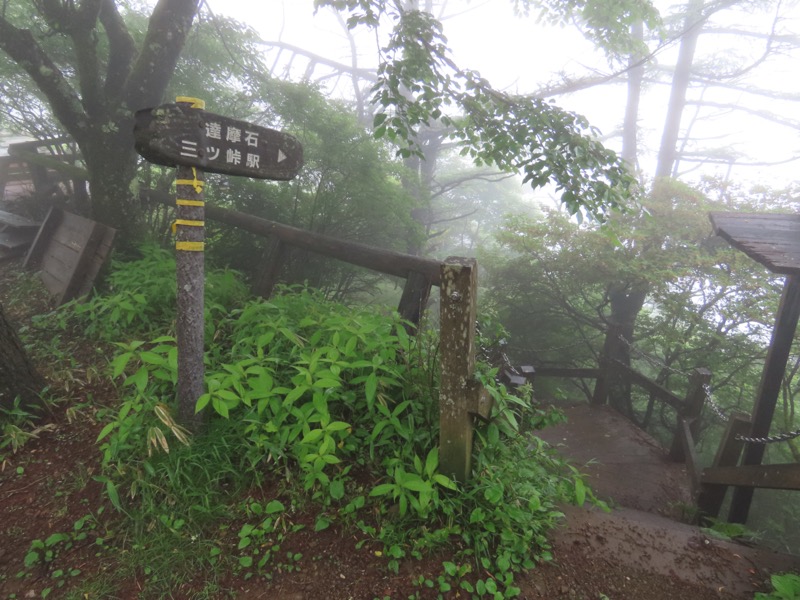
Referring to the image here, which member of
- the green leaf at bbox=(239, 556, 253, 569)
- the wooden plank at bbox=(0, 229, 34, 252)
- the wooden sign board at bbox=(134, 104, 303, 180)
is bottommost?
the green leaf at bbox=(239, 556, 253, 569)

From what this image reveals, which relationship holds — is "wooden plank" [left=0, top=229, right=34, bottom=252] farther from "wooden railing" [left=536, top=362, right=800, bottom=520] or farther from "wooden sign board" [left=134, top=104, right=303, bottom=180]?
"wooden railing" [left=536, top=362, right=800, bottom=520]

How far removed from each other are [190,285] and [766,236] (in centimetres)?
462

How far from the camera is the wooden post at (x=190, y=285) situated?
7.06ft

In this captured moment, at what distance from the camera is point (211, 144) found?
211 cm

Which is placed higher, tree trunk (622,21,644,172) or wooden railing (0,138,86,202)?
tree trunk (622,21,644,172)

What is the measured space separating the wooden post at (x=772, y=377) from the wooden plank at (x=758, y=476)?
458 millimetres

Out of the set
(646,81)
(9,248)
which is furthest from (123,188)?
(646,81)

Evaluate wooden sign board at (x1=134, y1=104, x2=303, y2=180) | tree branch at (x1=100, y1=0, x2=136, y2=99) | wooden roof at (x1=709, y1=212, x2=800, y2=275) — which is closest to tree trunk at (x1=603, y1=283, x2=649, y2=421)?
wooden roof at (x1=709, y1=212, x2=800, y2=275)

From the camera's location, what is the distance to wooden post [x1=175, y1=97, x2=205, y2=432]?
7.06 feet

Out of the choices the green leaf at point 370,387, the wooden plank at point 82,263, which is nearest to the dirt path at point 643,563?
the green leaf at point 370,387

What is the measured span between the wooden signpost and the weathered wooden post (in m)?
1.25

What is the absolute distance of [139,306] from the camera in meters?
3.64

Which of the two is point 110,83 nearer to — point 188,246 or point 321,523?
point 188,246

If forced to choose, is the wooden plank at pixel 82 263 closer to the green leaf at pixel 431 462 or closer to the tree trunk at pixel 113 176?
the tree trunk at pixel 113 176
